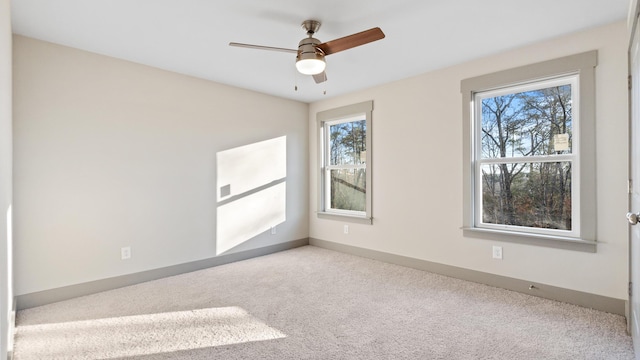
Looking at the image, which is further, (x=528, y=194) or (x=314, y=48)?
(x=528, y=194)

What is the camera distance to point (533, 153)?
314 cm

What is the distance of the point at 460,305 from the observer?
2.82 m

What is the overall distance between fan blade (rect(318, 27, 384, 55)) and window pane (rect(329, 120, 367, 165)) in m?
2.26

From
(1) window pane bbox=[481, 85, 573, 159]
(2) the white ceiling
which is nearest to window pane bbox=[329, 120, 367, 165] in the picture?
(2) the white ceiling

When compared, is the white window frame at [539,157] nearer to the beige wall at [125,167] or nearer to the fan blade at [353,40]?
the fan blade at [353,40]

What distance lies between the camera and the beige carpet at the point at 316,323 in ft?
6.89

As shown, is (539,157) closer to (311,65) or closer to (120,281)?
(311,65)

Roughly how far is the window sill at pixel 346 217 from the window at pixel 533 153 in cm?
135

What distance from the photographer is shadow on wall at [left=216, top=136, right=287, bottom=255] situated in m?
4.21

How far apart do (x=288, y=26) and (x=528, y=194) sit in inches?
109

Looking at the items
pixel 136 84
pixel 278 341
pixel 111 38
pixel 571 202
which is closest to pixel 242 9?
pixel 111 38

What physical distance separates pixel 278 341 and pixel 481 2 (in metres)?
2.80

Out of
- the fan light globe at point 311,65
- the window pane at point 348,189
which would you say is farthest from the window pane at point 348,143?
the fan light globe at point 311,65

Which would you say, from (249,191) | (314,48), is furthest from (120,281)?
(314,48)
